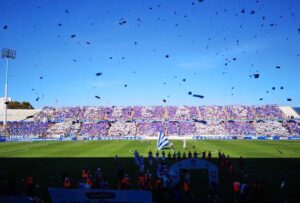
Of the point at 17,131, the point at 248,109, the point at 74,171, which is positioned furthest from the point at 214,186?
the point at 248,109

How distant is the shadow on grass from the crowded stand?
160ft

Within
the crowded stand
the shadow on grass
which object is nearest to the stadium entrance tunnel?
the shadow on grass

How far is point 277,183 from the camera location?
2502 centimetres

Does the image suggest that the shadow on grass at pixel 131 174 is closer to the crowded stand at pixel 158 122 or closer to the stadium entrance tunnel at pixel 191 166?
the stadium entrance tunnel at pixel 191 166

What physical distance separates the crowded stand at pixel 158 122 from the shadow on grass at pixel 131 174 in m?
48.8

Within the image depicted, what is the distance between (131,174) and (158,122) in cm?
6529

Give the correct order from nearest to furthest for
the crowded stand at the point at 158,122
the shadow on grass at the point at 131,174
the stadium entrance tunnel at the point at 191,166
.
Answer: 1. the stadium entrance tunnel at the point at 191,166
2. the shadow on grass at the point at 131,174
3. the crowded stand at the point at 158,122

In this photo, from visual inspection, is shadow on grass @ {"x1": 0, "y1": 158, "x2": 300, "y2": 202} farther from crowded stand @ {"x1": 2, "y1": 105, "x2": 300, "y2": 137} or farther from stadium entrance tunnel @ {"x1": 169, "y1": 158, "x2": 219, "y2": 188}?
→ crowded stand @ {"x1": 2, "y1": 105, "x2": 300, "y2": 137}

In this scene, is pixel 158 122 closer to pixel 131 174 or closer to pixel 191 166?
pixel 131 174

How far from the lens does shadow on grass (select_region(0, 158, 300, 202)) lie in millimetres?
22094

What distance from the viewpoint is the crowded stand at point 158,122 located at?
86688 mm

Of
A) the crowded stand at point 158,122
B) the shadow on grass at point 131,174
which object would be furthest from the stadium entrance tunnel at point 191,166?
the crowded stand at point 158,122

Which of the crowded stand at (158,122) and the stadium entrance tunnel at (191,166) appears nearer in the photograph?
the stadium entrance tunnel at (191,166)

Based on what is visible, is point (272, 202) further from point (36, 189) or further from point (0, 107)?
point (0, 107)
